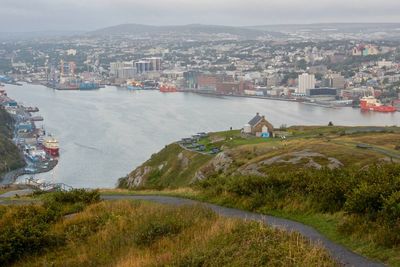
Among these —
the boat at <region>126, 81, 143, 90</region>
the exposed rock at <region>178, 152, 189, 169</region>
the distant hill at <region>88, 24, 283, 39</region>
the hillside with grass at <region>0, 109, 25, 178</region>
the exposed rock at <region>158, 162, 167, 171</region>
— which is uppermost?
the distant hill at <region>88, 24, 283, 39</region>

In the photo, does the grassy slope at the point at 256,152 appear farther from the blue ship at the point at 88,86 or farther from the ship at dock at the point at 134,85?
the blue ship at the point at 88,86

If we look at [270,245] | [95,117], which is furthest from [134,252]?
[95,117]

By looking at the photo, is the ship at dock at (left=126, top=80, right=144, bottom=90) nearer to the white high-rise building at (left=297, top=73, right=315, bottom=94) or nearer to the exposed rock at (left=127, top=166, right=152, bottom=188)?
the white high-rise building at (left=297, top=73, right=315, bottom=94)

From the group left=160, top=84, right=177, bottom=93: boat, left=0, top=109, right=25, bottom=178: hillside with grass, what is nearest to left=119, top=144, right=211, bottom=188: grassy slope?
left=0, top=109, right=25, bottom=178: hillside with grass

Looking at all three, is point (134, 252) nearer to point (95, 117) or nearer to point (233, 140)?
point (233, 140)

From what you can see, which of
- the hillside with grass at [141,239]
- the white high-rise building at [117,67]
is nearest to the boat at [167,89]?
the white high-rise building at [117,67]

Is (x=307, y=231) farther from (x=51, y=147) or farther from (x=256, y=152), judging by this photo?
(x=51, y=147)

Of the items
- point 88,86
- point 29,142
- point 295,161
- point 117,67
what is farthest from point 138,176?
point 117,67
